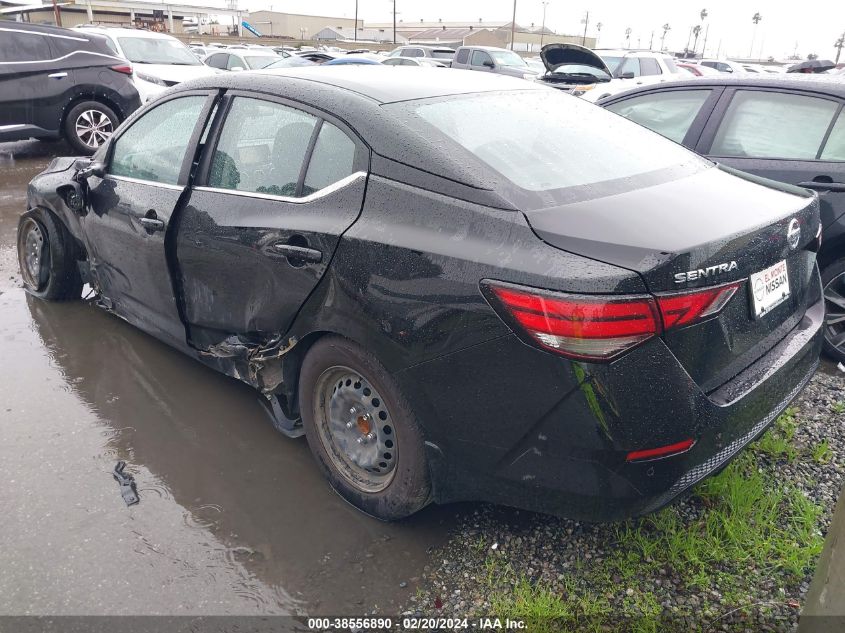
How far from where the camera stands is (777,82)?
13.7 feet

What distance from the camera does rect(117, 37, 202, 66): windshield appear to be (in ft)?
38.8

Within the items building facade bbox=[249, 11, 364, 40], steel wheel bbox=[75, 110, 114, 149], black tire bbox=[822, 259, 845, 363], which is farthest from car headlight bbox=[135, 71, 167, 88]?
building facade bbox=[249, 11, 364, 40]

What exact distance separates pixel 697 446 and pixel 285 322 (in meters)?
1.64

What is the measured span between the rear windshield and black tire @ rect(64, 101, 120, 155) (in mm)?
8214

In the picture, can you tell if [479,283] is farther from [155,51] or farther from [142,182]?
[155,51]

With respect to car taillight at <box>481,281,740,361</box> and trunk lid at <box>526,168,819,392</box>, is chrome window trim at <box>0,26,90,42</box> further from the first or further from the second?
car taillight at <box>481,281,740,361</box>

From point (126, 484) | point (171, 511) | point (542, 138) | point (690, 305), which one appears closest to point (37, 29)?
point (126, 484)

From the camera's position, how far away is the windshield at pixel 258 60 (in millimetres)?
17281

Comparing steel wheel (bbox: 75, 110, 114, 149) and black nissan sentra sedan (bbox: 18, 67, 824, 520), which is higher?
black nissan sentra sedan (bbox: 18, 67, 824, 520)

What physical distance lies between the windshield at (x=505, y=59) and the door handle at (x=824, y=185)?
606 inches

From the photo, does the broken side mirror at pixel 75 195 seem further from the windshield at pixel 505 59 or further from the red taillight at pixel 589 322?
the windshield at pixel 505 59

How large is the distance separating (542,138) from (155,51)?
38.1ft

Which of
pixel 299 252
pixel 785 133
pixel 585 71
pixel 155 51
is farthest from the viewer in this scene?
pixel 155 51

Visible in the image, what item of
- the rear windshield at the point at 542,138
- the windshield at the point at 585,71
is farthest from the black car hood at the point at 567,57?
the rear windshield at the point at 542,138
